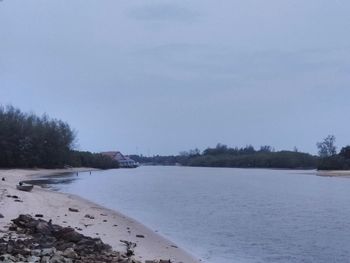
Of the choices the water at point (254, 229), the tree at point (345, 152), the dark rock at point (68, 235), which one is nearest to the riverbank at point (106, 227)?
the water at point (254, 229)

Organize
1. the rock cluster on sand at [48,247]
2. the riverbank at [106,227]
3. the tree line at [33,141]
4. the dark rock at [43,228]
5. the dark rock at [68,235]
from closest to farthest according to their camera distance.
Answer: the rock cluster on sand at [48,247] → the dark rock at [68,235] → the dark rock at [43,228] → the riverbank at [106,227] → the tree line at [33,141]

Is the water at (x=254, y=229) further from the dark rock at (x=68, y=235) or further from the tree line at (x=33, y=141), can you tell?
the tree line at (x=33, y=141)

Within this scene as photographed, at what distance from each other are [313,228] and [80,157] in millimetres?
128855

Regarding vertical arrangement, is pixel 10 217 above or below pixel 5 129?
below

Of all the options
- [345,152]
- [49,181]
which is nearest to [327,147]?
[345,152]

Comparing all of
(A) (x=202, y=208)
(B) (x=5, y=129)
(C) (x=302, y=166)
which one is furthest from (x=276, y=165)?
(A) (x=202, y=208)

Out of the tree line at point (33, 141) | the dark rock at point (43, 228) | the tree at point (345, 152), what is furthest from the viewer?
the tree at point (345, 152)

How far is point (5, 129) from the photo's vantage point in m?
98.6

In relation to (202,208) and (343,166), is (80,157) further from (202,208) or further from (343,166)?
(202,208)

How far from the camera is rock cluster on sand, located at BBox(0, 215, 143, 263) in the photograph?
11109mm

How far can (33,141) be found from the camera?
104812 millimetres

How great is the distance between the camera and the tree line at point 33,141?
99.1 meters

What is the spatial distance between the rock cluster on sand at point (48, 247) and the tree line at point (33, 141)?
84517 millimetres

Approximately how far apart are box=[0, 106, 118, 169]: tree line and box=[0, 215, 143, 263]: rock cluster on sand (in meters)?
84.5
